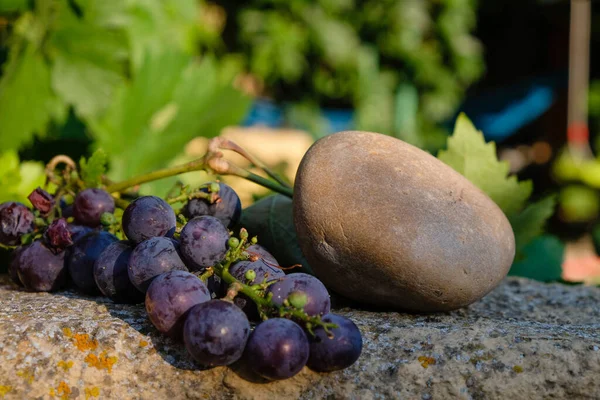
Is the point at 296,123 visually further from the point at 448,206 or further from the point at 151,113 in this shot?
the point at 448,206

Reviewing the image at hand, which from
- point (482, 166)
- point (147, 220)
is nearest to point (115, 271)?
point (147, 220)

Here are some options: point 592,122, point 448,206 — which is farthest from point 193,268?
point 592,122

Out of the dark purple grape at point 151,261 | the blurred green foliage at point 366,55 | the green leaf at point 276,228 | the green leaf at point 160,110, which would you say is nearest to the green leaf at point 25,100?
the green leaf at point 160,110

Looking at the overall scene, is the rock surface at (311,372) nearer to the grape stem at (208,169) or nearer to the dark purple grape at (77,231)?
the dark purple grape at (77,231)

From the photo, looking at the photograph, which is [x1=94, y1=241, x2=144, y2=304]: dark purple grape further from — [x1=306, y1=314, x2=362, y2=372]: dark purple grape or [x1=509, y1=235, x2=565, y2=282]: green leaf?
[x1=509, y1=235, x2=565, y2=282]: green leaf

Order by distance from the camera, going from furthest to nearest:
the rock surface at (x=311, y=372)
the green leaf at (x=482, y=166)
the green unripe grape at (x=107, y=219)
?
the green leaf at (x=482, y=166), the green unripe grape at (x=107, y=219), the rock surface at (x=311, y=372)

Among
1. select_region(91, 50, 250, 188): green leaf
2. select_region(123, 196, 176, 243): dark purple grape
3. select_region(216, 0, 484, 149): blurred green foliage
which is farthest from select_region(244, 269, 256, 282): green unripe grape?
select_region(216, 0, 484, 149): blurred green foliage

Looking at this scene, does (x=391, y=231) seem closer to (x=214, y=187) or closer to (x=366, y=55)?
(x=214, y=187)
